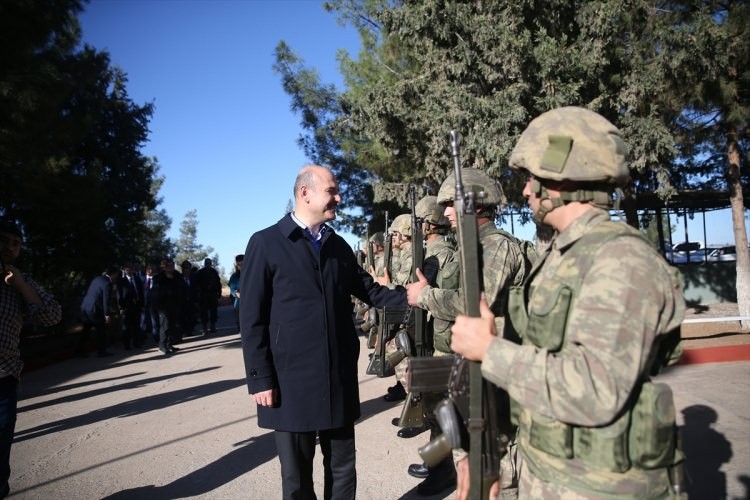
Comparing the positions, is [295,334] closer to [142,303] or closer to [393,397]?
[393,397]

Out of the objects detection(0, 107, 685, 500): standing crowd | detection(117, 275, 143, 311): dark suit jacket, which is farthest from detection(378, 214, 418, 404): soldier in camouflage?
detection(117, 275, 143, 311): dark suit jacket

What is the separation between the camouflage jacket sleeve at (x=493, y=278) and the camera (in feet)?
9.18

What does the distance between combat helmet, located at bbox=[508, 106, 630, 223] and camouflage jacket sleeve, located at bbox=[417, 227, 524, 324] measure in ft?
3.05

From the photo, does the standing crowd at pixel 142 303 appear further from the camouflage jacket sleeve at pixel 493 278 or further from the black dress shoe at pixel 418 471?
the camouflage jacket sleeve at pixel 493 278

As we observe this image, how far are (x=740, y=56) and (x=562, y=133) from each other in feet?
34.0

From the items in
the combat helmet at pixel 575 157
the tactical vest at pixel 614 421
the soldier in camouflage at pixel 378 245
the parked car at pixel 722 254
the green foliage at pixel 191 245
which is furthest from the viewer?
the green foliage at pixel 191 245

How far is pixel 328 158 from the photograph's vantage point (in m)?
18.2

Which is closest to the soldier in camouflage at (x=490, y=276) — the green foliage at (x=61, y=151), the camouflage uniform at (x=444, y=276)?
the camouflage uniform at (x=444, y=276)

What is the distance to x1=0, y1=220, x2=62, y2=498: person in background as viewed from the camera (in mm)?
3178

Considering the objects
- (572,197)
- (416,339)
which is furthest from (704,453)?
(572,197)

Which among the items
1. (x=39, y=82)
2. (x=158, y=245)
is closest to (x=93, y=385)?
(x=39, y=82)

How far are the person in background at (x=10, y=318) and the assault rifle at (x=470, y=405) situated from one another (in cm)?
286

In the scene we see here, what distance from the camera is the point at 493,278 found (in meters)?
2.79

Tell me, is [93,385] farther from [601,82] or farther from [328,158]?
[328,158]
